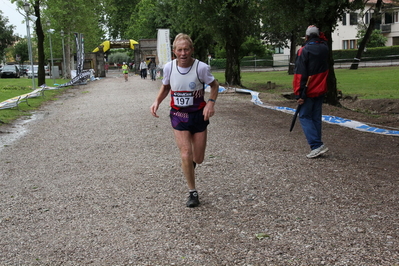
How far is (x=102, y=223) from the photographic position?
17.2ft

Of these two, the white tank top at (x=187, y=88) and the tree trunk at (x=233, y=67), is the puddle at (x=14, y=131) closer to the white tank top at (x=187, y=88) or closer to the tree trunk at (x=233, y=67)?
the white tank top at (x=187, y=88)

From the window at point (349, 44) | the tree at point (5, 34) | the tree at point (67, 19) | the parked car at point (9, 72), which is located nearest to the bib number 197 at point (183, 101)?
the tree at point (67, 19)

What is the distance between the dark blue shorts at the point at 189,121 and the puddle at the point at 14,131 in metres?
6.12

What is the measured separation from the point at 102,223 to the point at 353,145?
18.0 feet

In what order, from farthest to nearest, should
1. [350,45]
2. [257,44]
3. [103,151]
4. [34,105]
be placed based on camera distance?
[350,45] → [257,44] → [34,105] → [103,151]

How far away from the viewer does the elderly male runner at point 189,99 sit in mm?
5582

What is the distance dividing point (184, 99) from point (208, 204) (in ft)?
3.69

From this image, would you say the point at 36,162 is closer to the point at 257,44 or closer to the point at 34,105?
the point at 34,105

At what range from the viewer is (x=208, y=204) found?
227 inches

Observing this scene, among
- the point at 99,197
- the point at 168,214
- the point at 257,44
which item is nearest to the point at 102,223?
the point at 168,214

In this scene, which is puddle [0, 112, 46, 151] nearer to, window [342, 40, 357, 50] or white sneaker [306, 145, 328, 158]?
white sneaker [306, 145, 328, 158]

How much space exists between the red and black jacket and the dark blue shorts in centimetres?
282

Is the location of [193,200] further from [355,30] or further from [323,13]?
[355,30]

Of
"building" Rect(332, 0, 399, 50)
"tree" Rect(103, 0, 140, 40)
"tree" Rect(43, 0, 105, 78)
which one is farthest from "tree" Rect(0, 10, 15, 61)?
"building" Rect(332, 0, 399, 50)
